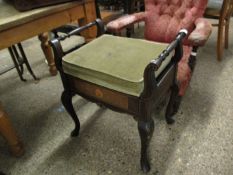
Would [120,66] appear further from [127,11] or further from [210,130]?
[127,11]

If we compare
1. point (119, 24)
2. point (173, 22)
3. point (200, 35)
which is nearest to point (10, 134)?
point (119, 24)

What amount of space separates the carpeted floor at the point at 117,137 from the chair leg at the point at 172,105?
0.16 ft

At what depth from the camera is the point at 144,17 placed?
1588mm

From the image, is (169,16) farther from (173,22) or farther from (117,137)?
(117,137)

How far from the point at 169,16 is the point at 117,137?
3.18 feet

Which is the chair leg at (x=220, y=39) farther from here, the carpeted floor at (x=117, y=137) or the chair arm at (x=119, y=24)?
the chair arm at (x=119, y=24)

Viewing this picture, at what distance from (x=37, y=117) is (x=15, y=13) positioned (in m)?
0.76

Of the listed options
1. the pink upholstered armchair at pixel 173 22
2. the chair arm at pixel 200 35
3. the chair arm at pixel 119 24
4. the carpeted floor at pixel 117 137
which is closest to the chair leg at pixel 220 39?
the carpeted floor at pixel 117 137

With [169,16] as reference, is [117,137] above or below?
below

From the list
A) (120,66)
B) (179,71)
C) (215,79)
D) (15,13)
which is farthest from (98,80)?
(215,79)

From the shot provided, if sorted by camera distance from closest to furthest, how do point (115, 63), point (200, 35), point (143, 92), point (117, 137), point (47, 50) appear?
point (143, 92) → point (115, 63) → point (200, 35) → point (117, 137) → point (47, 50)

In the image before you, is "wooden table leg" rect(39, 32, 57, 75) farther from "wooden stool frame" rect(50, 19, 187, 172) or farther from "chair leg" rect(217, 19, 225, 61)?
"chair leg" rect(217, 19, 225, 61)

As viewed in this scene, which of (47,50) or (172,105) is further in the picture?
(47,50)

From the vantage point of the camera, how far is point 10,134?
120 cm
